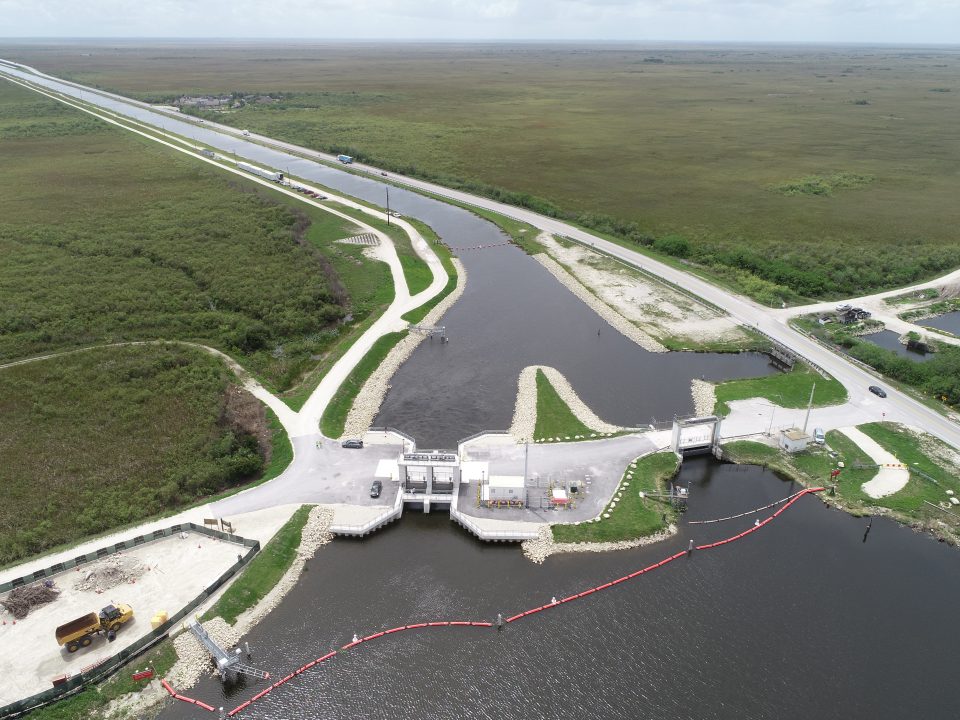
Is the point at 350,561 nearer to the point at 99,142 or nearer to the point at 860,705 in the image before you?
the point at 860,705

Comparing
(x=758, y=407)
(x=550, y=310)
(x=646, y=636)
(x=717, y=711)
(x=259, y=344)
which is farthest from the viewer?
(x=550, y=310)

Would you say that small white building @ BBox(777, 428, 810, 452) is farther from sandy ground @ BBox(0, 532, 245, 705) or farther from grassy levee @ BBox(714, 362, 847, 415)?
sandy ground @ BBox(0, 532, 245, 705)

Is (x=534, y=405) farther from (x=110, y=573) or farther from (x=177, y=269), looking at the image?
(x=177, y=269)

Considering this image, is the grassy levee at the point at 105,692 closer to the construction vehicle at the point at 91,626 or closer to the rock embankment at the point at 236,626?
the rock embankment at the point at 236,626

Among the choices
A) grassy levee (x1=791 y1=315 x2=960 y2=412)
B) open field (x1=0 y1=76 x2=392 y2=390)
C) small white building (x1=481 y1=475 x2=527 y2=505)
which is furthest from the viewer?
open field (x1=0 y1=76 x2=392 y2=390)

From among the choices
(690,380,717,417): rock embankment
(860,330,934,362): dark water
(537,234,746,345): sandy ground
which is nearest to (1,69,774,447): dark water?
(690,380,717,417): rock embankment

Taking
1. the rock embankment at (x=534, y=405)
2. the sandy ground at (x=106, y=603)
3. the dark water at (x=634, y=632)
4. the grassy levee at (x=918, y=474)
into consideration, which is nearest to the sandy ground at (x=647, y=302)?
the rock embankment at (x=534, y=405)

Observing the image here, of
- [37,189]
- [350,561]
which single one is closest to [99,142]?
[37,189]

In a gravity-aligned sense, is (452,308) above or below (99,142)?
below
